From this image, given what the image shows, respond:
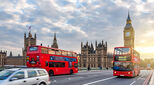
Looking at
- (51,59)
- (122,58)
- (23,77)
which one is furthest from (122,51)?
(23,77)

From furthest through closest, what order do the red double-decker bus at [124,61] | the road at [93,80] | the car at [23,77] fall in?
the red double-decker bus at [124,61] → the road at [93,80] → the car at [23,77]

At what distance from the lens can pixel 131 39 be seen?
129000 mm

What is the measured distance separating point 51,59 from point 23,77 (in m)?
14.4

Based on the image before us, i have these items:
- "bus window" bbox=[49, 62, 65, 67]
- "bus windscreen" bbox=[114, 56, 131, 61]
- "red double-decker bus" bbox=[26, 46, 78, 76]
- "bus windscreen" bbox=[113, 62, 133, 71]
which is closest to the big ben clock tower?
"red double-decker bus" bbox=[26, 46, 78, 76]

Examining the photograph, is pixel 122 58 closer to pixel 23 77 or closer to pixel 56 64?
pixel 56 64

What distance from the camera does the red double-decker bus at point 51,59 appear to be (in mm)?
21078

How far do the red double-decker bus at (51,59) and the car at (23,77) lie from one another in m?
11.3

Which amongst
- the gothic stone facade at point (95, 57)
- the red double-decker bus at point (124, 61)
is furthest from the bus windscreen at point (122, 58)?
the gothic stone facade at point (95, 57)

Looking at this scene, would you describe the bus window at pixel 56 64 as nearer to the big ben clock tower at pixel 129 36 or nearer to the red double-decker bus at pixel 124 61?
the red double-decker bus at pixel 124 61

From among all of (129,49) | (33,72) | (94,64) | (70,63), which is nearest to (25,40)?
(94,64)

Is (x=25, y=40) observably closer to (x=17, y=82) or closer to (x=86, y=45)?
(x=86, y=45)

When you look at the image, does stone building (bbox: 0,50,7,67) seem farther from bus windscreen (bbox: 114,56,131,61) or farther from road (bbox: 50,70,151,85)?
bus windscreen (bbox: 114,56,131,61)

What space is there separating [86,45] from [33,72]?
317 ft

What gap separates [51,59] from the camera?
901 inches
